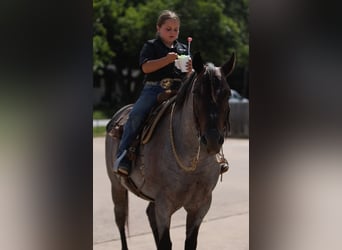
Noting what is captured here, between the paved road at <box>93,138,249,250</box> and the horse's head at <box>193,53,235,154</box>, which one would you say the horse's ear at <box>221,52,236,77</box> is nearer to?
the horse's head at <box>193,53,235,154</box>

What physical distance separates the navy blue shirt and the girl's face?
0.05 m

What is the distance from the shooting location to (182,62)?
4305 mm

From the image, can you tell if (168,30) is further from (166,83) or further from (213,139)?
(213,139)

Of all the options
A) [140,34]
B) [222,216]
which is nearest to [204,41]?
[140,34]

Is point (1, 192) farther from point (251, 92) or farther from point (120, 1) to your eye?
point (120, 1)

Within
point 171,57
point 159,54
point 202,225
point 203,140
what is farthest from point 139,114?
point 202,225

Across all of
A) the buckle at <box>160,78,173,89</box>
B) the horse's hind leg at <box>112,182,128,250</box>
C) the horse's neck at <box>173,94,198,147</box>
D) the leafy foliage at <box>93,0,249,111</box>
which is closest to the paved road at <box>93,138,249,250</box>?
the horse's hind leg at <box>112,182,128,250</box>

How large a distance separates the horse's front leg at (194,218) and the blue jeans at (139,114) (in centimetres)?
80

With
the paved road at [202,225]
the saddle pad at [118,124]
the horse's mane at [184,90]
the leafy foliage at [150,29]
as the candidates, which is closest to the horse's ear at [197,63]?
the horse's mane at [184,90]

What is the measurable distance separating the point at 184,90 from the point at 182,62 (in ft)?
1.04

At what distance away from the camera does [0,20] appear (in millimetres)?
2217

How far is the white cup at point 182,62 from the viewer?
4285 millimetres

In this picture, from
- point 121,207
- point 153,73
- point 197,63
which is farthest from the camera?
point 121,207

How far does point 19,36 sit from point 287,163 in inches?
46.0
